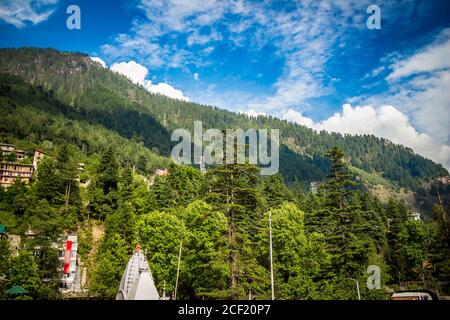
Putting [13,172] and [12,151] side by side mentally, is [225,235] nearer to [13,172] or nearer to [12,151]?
[13,172]

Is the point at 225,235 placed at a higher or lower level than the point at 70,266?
higher

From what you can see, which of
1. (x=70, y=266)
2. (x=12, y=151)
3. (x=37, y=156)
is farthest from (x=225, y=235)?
(x=12, y=151)

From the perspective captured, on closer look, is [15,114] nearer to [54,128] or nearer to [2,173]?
[54,128]

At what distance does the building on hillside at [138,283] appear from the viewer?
27375 mm

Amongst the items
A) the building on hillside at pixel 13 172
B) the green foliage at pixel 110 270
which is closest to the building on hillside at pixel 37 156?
the building on hillside at pixel 13 172

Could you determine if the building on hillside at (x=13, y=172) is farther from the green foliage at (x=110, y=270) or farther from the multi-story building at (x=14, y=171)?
the green foliage at (x=110, y=270)

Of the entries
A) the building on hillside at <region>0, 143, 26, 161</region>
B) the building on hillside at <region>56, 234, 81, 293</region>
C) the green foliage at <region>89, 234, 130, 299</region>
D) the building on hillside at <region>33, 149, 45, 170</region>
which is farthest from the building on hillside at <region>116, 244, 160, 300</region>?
the building on hillside at <region>0, 143, 26, 161</region>

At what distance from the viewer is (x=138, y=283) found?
2762cm

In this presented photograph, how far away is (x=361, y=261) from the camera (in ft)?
106

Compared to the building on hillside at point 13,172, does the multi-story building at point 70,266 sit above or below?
below

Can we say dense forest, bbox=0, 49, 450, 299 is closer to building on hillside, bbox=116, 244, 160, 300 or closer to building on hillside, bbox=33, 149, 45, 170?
building on hillside, bbox=116, 244, 160, 300

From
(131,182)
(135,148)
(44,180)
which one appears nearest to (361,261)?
(131,182)

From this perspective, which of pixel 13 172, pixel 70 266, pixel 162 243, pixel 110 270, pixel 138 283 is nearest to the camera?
pixel 138 283
